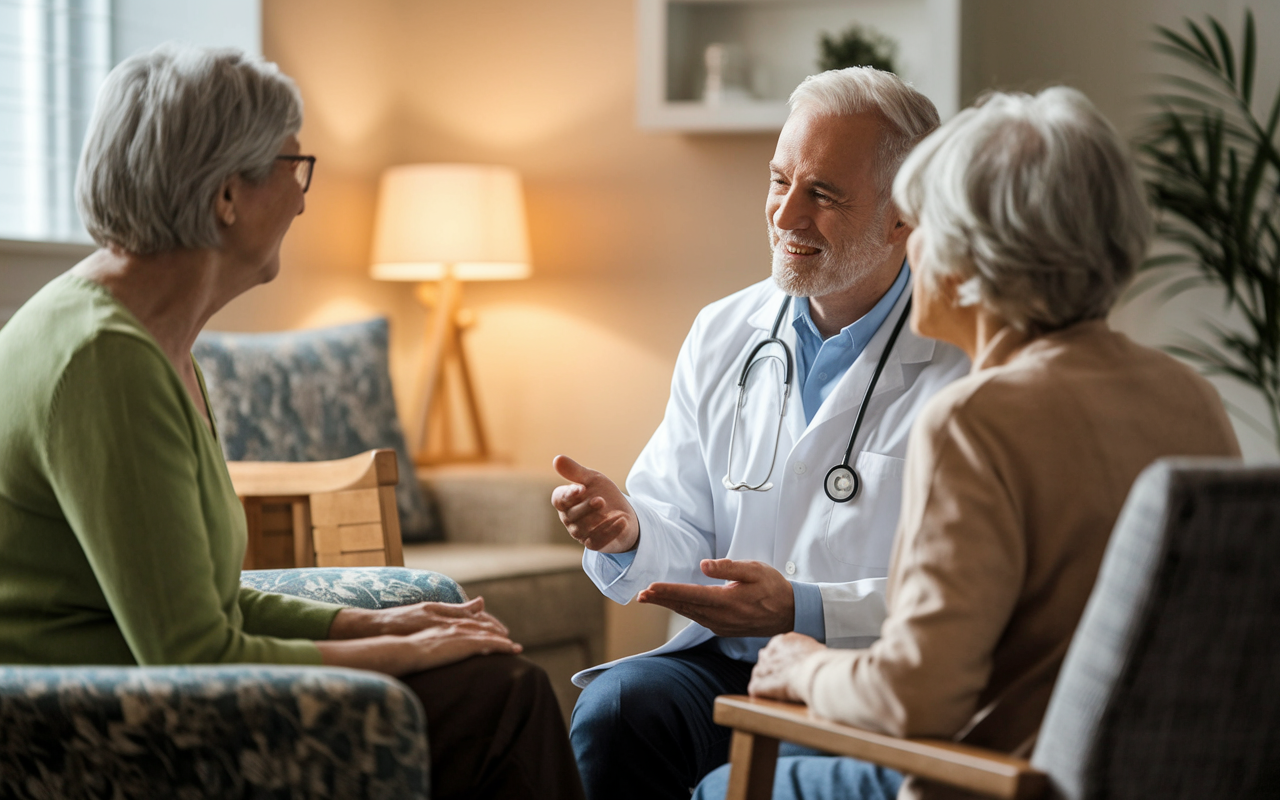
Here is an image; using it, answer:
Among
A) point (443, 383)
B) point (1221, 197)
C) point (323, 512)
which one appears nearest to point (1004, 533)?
point (323, 512)

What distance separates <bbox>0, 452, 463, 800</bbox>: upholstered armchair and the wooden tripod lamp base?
2.60 metres

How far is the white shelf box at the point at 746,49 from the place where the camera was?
3422 mm

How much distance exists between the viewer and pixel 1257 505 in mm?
876

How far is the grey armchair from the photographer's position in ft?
3.40

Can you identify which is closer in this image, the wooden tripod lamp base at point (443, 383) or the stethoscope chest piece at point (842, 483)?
the stethoscope chest piece at point (842, 483)

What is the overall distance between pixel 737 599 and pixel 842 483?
0.86 ft

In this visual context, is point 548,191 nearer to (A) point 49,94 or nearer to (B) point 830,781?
(A) point 49,94

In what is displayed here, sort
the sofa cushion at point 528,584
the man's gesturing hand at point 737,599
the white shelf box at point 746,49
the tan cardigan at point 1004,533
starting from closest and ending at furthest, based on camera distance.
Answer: the tan cardigan at point 1004,533 < the man's gesturing hand at point 737,599 < the sofa cushion at point 528,584 < the white shelf box at point 746,49

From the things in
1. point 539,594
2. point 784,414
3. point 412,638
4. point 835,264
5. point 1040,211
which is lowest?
point 539,594

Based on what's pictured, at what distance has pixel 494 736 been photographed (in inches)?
50.5

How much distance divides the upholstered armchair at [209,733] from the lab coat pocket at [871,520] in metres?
0.78

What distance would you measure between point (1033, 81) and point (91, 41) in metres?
2.55

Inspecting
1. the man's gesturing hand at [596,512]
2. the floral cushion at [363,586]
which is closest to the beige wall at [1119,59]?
the man's gesturing hand at [596,512]

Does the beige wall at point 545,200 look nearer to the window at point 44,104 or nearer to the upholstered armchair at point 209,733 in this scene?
the window at point 44,104
